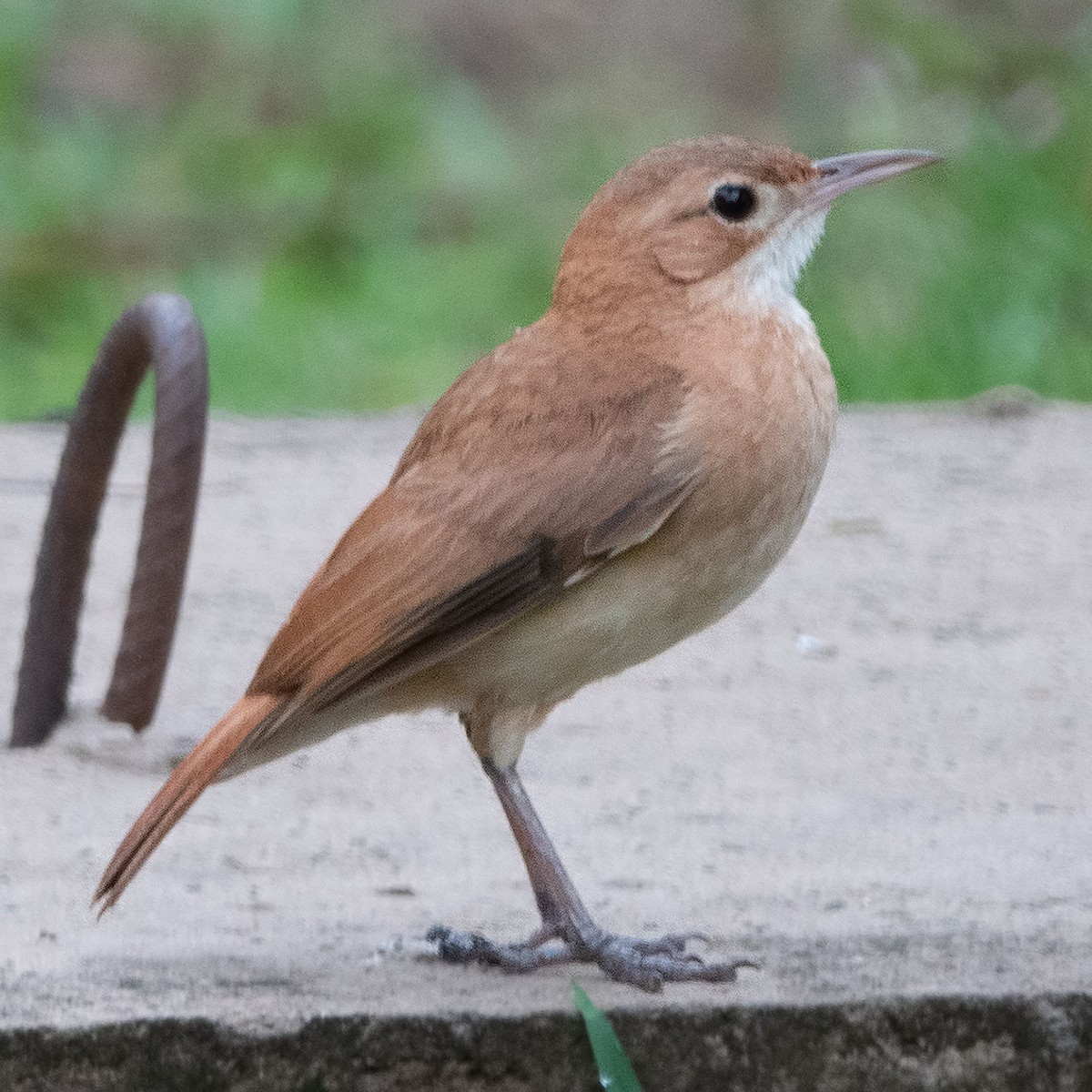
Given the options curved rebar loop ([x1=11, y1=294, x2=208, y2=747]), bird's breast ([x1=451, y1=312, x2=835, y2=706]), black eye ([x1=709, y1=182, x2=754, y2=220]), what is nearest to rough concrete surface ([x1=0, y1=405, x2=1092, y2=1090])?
curved rebar loop ([x1=11, y1=294, x2=208, y2=747])

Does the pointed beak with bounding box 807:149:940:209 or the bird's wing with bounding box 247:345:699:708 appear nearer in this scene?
the bird's wing with bounding box 247:345:699:708

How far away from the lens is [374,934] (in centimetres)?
375

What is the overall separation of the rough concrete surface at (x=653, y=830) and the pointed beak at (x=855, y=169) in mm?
1052

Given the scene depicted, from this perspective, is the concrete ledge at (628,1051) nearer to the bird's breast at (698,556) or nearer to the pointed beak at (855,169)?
the bird's breast at (698,556)

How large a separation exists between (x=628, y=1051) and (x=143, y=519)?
1874 millimetres

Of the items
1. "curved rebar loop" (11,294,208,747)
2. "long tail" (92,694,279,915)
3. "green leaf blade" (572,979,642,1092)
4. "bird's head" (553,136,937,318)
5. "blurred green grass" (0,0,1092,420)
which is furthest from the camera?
"blurred green grass" (0,0,1092,420)

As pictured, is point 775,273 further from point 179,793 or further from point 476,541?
point 179,793

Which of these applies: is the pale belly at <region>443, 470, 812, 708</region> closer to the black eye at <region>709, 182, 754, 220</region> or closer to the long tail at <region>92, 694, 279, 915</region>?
the long tail at <region>92, 694, 279, 915</region>

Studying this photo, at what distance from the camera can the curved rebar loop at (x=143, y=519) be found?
4703 millimetres

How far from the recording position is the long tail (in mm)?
3299

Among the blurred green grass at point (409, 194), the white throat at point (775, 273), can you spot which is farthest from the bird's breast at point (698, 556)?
the blurred green grass at point (409, 194)

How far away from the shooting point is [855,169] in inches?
149

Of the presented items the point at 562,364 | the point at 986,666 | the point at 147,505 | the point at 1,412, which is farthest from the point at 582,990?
the point at 1,412

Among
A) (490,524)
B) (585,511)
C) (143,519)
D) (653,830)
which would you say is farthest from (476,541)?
(143,519)
